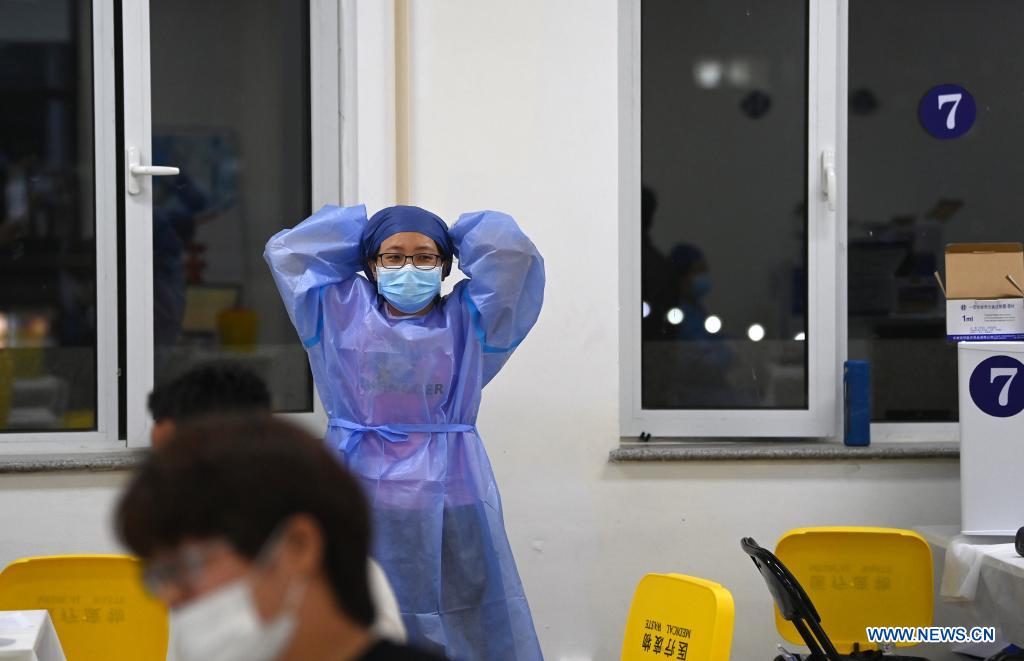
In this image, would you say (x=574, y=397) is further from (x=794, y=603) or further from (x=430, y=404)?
(x=794, y=603)

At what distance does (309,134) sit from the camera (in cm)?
353

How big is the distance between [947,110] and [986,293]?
863mm

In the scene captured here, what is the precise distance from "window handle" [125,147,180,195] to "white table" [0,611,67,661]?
1.50 metres

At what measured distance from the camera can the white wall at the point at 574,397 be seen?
333 centimetres

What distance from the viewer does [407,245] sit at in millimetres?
2561

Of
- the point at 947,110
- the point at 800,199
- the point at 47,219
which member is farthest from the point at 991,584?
the point at 47,219

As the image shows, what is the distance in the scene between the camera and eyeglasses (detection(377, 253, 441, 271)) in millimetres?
2562

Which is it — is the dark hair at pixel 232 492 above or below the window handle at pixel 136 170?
below

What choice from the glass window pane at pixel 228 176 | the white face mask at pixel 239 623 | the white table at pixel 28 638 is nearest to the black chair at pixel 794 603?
the white table at pixel 28 638

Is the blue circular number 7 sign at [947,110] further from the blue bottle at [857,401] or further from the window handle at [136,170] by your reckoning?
the window handle at [136,170]

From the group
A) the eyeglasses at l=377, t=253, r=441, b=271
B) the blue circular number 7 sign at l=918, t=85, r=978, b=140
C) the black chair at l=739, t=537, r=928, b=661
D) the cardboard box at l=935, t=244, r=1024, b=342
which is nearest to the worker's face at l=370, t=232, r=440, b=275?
the eyeglasses at l=377, t=253, r=441, b=271

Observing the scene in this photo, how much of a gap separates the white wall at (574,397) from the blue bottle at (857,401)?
0.10 m

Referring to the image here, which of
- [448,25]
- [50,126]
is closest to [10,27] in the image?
[50,126]

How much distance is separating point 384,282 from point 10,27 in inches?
64.9
